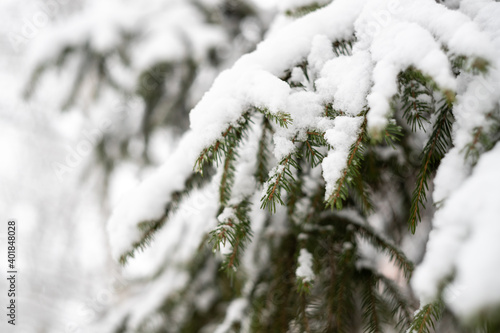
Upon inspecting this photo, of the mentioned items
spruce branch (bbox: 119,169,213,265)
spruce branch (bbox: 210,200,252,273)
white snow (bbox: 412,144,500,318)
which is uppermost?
spruce branch (bbox: 119,169,213,265)

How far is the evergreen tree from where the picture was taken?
20.4 inches

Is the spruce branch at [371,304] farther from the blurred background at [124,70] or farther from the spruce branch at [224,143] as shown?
the blurred background at [124,70]

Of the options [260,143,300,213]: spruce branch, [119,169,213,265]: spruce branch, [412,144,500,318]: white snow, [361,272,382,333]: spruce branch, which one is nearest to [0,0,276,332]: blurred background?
[119,169,213,265]: spruce branch

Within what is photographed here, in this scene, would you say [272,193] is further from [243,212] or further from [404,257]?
[404,257]

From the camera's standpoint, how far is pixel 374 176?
1.09 m

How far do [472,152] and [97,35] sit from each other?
255 centimetres

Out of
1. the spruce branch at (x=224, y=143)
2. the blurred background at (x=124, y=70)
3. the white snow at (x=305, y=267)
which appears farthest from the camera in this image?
the blurred background at (x=124, y=70)

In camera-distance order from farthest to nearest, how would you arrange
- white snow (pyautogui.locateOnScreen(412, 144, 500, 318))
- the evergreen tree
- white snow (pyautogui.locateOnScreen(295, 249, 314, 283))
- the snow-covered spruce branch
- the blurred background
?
the blurred background, white snow (pyautogui.locateOnScreen(295, 249, 314, 283)), the snow-covered spruce branch, the evergreen tree, white snow (pyautogui.locateOnScreen(412, 144, 500, 318))

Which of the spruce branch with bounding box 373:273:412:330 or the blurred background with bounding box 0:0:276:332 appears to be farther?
the blurred background with bounding box 0:0:276:332

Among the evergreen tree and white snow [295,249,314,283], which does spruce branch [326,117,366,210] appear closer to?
the evergreen tree

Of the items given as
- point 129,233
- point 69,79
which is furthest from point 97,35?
point 129,233

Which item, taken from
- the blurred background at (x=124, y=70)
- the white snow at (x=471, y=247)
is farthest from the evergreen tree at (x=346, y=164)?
the blurred background at (x=124, y=70)

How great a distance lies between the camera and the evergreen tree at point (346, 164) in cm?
52

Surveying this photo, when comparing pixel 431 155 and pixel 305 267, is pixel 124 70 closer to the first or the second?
pixel 305 267
